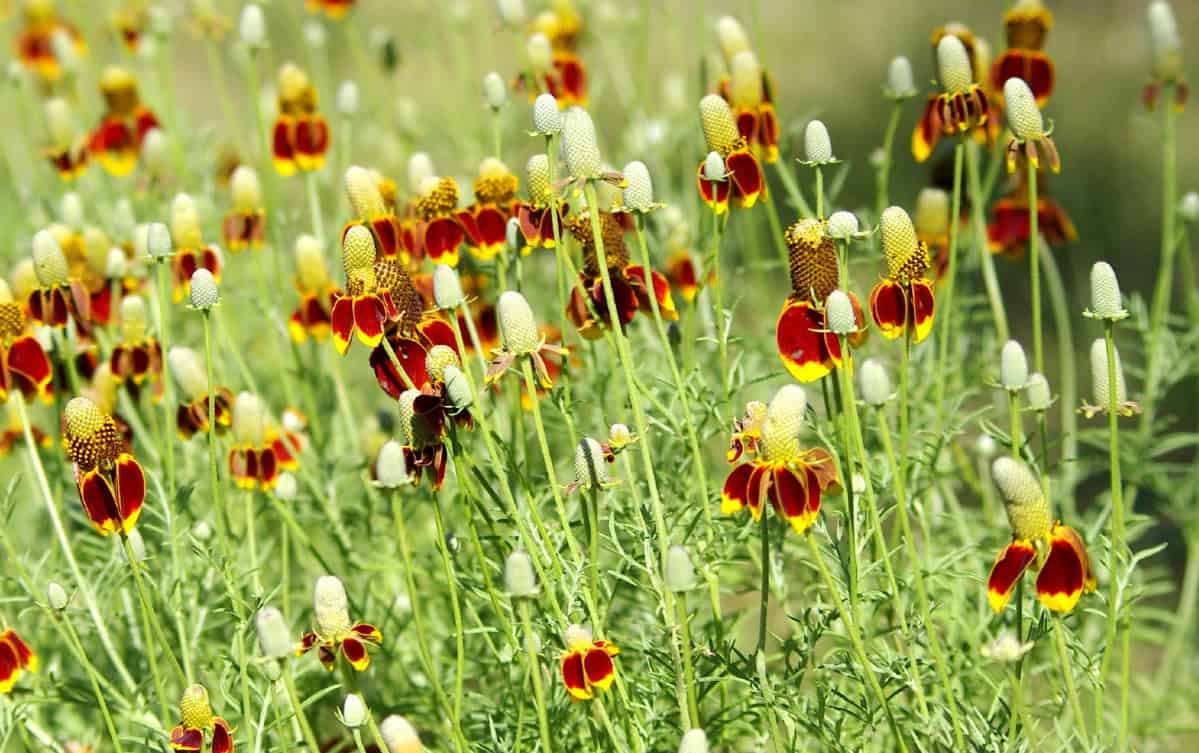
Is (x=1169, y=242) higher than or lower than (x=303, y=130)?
lower

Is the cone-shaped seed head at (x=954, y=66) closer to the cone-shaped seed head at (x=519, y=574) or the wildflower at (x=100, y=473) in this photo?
the cone-shaped seed head at (x=519, y=574)

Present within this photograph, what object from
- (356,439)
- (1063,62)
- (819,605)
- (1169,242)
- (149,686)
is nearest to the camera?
(819,605)

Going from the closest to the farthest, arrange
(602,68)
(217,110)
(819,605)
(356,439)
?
(819,605) < (356,439) < (602,68) < (217,110)

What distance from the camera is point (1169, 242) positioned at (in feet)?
7.98

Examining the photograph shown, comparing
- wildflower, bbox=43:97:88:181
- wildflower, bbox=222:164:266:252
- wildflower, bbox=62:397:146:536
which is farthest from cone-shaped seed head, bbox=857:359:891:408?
wildflower, bbox=43:97:88:181

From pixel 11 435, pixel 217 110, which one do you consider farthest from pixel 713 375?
pixel 217 110

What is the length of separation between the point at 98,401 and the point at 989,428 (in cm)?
137

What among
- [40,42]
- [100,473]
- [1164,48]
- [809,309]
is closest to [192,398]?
[100,473]

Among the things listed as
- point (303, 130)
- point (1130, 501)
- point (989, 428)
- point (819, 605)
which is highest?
point (303, 130)

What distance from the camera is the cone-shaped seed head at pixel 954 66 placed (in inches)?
77.0

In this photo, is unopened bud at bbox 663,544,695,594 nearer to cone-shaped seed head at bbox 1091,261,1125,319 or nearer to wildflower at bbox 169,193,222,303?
cone-shaped seed head at bbox 1091,261,1125,319

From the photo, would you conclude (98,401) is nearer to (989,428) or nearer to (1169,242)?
(989,428)

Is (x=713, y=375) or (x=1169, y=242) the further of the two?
(x=713, y=375)

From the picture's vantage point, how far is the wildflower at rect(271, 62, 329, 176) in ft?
8.62
